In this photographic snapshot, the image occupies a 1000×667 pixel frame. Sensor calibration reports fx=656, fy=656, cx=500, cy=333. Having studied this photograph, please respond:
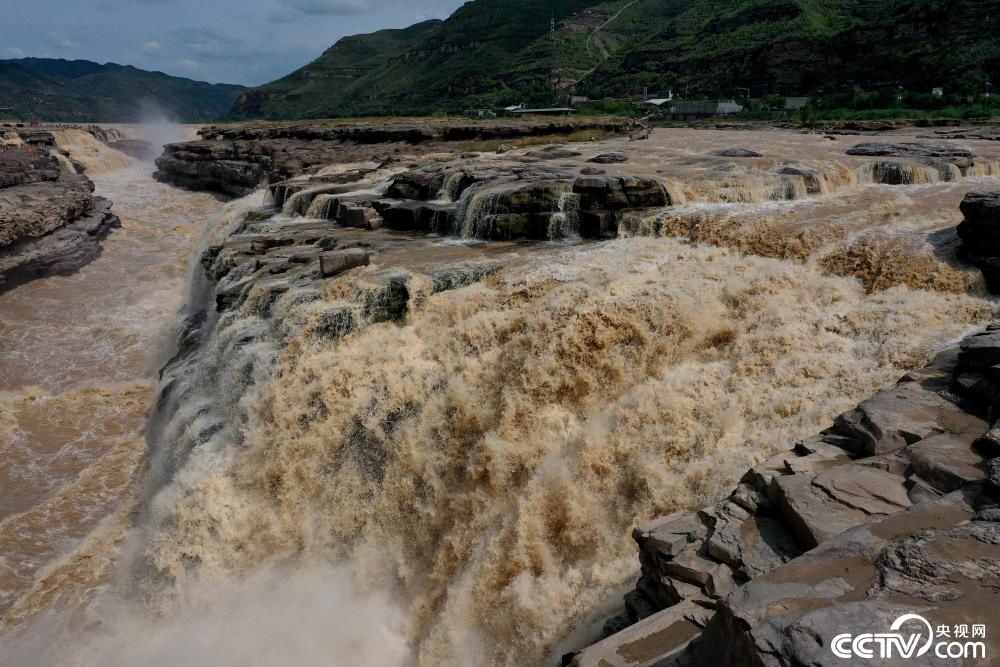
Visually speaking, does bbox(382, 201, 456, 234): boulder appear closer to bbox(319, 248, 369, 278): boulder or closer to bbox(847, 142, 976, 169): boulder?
bbox(319, 248, 369, 278): boulder

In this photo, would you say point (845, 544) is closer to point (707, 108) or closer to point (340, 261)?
point (340, 261)

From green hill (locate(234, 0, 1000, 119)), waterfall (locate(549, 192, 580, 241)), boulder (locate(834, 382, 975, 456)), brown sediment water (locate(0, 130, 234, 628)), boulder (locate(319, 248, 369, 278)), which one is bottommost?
brown sediment water (locate(0, 130, 234, 628))

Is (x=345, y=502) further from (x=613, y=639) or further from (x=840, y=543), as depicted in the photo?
(x=840, y=543)

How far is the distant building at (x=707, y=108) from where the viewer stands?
53.0 meters

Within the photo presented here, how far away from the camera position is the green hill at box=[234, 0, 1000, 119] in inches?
1981

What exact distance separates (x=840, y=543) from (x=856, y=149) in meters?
21.7

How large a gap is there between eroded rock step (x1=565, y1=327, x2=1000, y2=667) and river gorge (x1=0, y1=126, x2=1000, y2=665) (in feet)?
3.09

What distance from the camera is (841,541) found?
15.1 feet

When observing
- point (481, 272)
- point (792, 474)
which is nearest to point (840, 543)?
point (792, 474)

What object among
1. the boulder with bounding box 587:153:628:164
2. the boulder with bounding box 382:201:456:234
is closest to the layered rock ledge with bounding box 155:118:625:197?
the boulder with bounding box 587:153:628:164

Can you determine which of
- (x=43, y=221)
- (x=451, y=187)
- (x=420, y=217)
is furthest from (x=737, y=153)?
(x=43, y=221)

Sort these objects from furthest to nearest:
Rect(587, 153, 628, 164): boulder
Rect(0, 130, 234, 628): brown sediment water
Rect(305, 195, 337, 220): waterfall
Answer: Rect(587, 153, 628, 164): boulder < Rect(305, 195, 337, 220): waterfall < Rect(0, 130, 234, 628): brown sediment water

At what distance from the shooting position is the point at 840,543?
457cm

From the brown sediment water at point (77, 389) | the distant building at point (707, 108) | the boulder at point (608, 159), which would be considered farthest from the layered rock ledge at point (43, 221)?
the distant building at point (707, 108)
